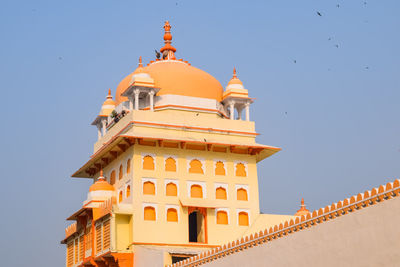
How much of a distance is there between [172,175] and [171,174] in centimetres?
5

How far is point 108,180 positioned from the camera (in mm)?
27109

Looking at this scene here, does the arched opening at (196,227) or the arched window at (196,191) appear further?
the arched window at (196,191)

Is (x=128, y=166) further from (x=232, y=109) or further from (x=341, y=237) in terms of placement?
(x=341, y=237)

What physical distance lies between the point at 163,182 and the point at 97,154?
3.86 meters

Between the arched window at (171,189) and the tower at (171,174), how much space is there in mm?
27

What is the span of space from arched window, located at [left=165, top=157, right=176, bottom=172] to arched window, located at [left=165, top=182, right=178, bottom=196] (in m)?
0.54

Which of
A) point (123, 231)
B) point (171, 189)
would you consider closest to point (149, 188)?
point (171, 189)

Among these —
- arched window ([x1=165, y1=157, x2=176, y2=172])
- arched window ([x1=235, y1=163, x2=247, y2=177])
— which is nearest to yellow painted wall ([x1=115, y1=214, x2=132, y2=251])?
arched window ([x1=165, y1=157, x2=176, y2=172])

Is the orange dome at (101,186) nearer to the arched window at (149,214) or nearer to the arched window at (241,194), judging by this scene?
the arched window at (149,214)

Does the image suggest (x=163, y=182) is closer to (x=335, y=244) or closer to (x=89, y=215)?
(x=89, y=215)

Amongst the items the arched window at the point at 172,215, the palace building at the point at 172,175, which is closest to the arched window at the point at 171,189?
the palace building at the point at 172,175

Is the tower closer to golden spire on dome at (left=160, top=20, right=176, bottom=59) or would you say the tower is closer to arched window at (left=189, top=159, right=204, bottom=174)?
arched window at (left=189, top=159, right=204, bottom=174)

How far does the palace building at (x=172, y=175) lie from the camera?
77.6 ft

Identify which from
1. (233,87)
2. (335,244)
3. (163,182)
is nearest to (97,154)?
(163,182)
